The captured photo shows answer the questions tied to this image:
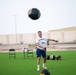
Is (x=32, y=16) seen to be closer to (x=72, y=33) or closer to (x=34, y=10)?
(x=34, y=10)

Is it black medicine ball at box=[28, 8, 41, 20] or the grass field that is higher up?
black medicine ball at box=[28, 8, 41, 20]

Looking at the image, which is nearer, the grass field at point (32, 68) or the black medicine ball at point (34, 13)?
the black medicine ball at point (34, 13)

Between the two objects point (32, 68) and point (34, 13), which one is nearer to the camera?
point (34, 13)

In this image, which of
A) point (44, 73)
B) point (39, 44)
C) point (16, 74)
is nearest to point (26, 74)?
point (16, 74)

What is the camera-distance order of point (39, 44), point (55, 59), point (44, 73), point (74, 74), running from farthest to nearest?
point (55, 59)
point (39, 44)
point (74, 74)
point (44, 73)

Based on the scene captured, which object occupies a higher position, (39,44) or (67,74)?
(39,44)

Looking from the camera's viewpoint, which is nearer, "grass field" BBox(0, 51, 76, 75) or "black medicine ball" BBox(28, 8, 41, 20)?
"black medicine ball" BBox(28, 8, 41, 20)

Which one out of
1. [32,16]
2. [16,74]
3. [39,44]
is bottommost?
[16,74]

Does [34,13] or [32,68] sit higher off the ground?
[34,13]

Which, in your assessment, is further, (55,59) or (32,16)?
(55,59)

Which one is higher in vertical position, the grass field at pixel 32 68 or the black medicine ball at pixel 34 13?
the black medicine ball at pixel 34 13

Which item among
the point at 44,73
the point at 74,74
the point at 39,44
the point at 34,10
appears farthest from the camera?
the point at 39,44

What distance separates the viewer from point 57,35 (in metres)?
64.3

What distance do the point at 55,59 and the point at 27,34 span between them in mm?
47232
